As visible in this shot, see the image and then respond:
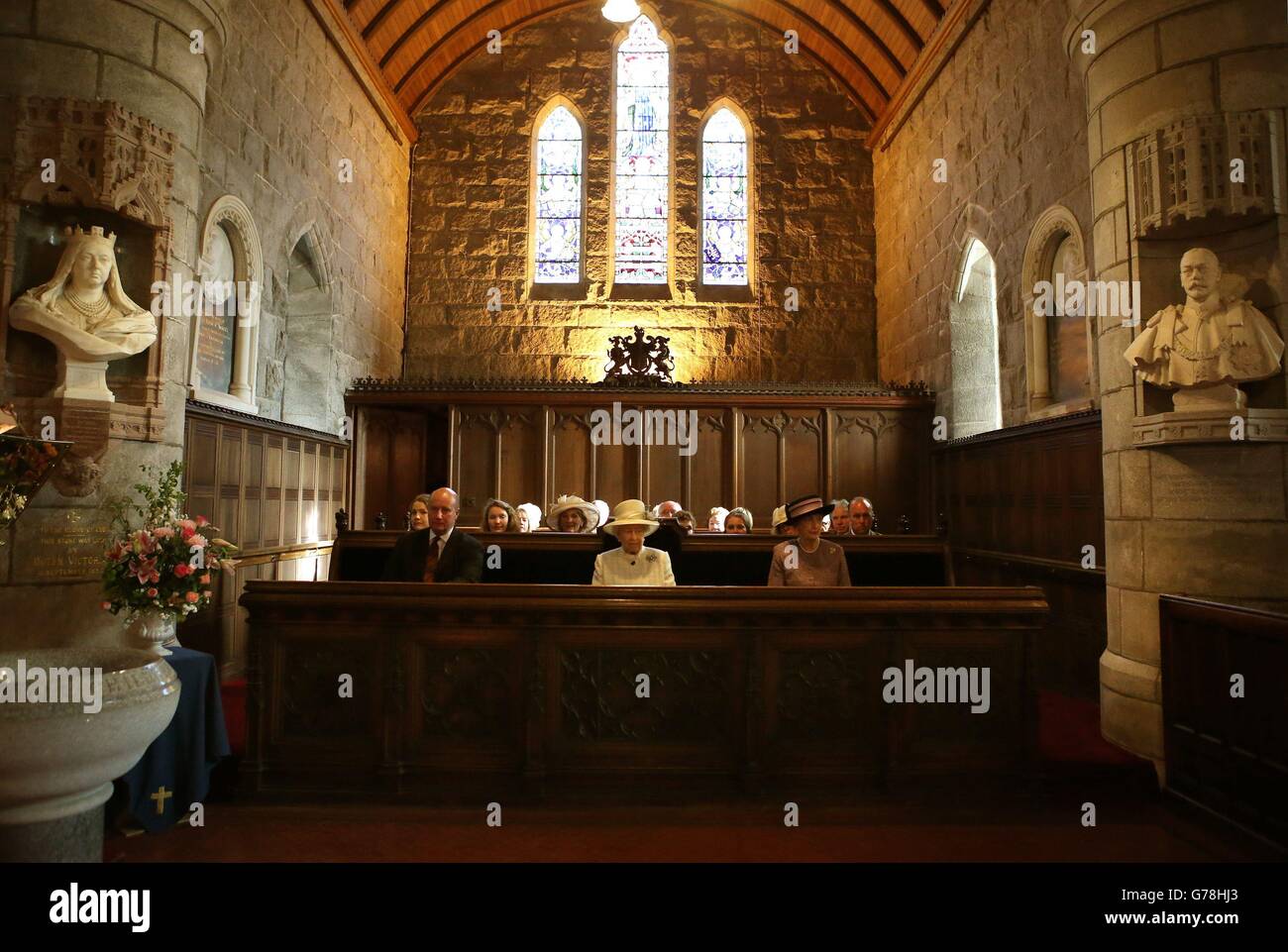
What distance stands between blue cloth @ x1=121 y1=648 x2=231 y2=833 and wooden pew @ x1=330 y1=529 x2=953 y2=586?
6.50 feet

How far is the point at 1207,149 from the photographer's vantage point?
3.90 meters

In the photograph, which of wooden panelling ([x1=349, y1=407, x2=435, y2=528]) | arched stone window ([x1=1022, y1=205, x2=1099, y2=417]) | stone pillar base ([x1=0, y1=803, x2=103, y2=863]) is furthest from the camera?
wooden panelling ([x1=349, y1=407, x2=435, y2=528])

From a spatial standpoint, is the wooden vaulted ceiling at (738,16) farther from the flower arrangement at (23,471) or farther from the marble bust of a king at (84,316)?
the flower arrangement at (23,471)

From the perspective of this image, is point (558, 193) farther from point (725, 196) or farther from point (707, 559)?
point (707, 559)

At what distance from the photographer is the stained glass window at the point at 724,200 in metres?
11.6

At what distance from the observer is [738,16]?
38.2 feet

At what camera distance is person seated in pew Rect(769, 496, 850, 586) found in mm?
4410

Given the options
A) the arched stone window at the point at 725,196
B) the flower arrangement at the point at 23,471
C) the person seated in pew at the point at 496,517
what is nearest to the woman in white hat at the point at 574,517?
the person seated in pew at the point at 496,517

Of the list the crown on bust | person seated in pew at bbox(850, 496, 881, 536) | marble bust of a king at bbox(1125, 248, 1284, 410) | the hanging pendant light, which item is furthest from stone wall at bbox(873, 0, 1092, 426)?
the crown on bust

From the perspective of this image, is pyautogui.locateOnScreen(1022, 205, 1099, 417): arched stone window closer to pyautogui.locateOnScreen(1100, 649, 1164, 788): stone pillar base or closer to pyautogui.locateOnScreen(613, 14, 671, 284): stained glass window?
pyautogui.locateOnScreen(1100, 649, 1164, 788): stone pillar base

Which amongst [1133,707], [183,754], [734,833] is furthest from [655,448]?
[183,754]

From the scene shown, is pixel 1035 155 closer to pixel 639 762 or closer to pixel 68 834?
pixel 639 762

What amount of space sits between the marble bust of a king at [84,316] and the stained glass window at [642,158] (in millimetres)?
8094

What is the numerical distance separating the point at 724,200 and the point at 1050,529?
25.1 feet
